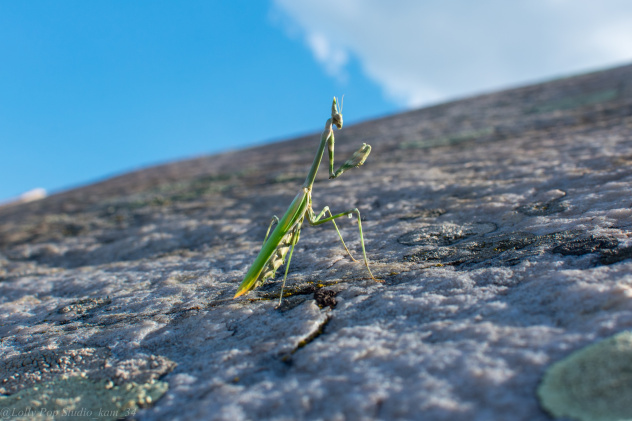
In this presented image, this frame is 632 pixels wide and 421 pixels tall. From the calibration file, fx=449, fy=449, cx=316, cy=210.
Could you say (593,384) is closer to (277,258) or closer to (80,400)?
(277,258)

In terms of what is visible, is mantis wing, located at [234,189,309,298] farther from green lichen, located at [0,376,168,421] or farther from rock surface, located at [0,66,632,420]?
green lichen, located at [0,376,168,421]

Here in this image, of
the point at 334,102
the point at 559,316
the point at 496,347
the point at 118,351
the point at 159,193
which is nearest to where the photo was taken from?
the point at 496,347

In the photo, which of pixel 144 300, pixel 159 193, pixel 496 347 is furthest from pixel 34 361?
pixel 159 193

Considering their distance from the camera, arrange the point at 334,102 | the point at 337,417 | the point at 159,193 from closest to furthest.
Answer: the point at 337,417 < the point at 334,102 < the point at 159,193

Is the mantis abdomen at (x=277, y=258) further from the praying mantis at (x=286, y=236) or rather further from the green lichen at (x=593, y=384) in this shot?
the green lichen at (x=593, y=384)

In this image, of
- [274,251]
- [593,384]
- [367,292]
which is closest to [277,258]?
[274,251]

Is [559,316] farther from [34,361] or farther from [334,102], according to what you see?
[34,361]
